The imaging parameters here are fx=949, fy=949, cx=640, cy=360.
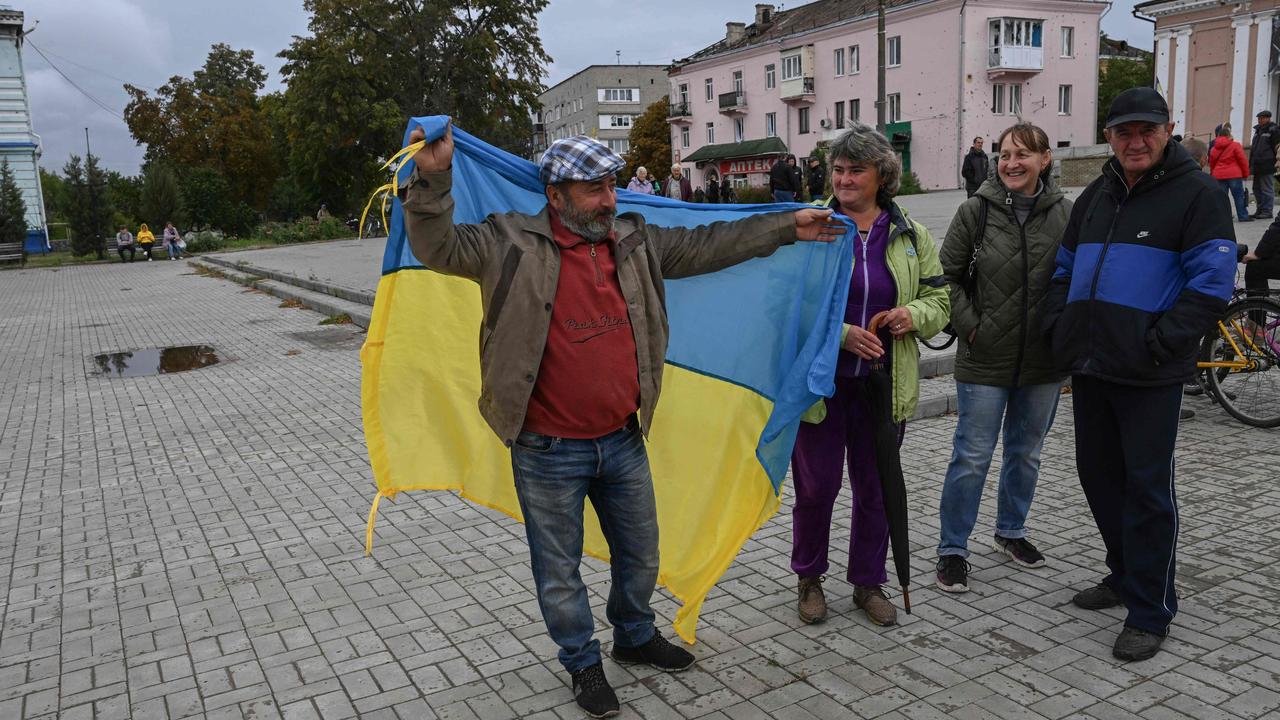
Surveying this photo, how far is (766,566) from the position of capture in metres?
4.91

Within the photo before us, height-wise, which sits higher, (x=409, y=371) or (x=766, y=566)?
(x=409, y=371)

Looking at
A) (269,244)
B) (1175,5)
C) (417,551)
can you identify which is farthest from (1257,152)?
(269,244)

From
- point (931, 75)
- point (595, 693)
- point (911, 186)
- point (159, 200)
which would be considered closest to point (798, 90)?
point (931, 75)

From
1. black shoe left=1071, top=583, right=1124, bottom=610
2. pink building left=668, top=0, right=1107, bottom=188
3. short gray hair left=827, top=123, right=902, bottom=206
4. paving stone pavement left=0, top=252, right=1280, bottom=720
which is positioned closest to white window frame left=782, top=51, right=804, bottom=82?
pink building left=668, top=0, right=1107, bottom=188

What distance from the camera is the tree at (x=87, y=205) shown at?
37688 millimetres

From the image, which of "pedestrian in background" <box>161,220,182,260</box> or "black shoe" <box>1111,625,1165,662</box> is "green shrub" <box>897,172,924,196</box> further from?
"black shoe" <box>1111,625,1165,662</box>

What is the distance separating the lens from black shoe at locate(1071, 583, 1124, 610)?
13.9 feet

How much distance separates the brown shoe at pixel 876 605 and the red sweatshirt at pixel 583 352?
5.19 feet

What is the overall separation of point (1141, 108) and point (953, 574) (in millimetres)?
2200

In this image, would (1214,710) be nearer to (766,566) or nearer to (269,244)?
(766,566)

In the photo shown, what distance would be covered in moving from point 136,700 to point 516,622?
5.09ft

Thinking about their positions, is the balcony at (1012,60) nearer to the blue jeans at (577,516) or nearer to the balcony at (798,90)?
the balcony at (798,90)

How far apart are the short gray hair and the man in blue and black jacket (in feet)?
2.77

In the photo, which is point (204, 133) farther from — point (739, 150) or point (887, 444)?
point (887, 444)
